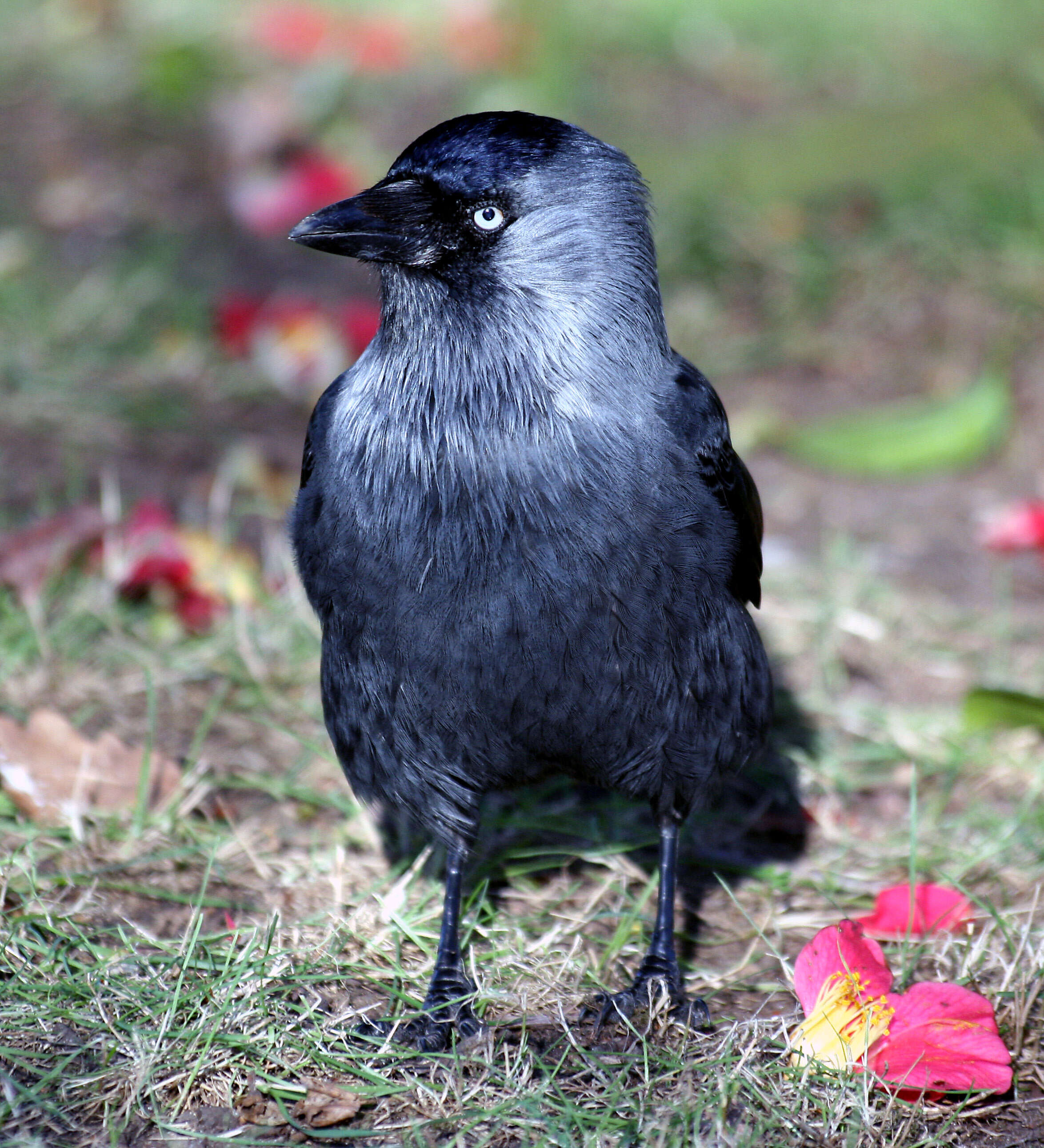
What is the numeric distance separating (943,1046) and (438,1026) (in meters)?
0.92

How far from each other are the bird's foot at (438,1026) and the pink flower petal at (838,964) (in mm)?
600

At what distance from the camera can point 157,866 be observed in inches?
114

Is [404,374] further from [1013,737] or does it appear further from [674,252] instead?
[674,252]

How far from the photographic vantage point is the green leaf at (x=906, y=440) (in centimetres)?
511

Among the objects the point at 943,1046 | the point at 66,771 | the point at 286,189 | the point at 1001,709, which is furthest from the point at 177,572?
the point at 286,189

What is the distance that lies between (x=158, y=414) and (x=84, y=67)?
3743mm

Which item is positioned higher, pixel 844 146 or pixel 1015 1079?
pixel 844 146

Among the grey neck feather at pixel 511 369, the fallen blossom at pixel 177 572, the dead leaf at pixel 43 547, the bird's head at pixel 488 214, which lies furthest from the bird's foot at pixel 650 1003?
the dead leaf at pixel 43 547

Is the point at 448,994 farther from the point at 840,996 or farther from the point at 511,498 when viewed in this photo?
the point at 511,498

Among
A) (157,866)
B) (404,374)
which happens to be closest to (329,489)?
(404,374)

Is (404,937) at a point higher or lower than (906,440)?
lower

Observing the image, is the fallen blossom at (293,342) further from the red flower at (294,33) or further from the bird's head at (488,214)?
the red flower at (294,33)

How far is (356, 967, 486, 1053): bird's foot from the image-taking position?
2.40 m

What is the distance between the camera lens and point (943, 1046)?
2.27 m
